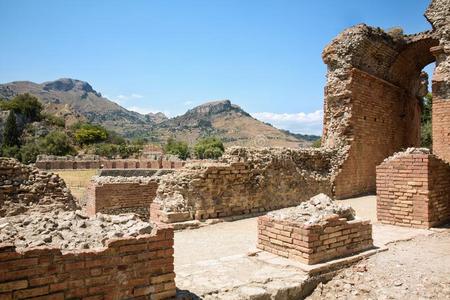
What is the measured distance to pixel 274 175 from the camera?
419 inches

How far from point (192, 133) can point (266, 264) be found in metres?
129

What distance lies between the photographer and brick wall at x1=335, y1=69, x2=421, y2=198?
13250mm

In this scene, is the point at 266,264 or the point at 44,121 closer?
the point at 266,264

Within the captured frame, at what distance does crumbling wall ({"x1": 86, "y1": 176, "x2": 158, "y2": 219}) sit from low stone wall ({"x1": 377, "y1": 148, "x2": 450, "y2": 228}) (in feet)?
26.5

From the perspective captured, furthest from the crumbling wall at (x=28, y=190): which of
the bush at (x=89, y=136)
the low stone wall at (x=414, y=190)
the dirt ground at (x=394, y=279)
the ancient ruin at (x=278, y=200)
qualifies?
the bush at (x=89, y=136)

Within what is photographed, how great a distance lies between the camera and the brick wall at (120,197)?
12.8 metres

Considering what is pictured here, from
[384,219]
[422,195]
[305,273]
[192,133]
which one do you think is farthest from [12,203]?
[192,133]

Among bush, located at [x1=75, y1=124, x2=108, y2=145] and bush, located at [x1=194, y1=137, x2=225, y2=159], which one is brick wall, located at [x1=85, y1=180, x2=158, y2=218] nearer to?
bush, located at [x1=194, y1=137, x2=225, y2=159]

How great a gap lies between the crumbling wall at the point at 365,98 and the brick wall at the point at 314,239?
724 centimetres

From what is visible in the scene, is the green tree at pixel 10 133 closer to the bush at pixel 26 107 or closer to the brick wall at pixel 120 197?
the bush at pixel 26 107

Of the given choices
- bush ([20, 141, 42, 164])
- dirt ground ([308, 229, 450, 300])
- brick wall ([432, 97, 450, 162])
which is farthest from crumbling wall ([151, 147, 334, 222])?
bush ([20, 141, 42, 164])

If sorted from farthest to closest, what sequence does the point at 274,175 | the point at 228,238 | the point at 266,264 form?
the point at 274,175 → the point at 228,238 → the point at 266,264

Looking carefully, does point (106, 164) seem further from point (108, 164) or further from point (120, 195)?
point (120, 195)

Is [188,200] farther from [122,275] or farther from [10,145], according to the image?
[10,145]
